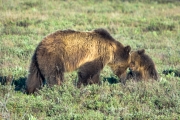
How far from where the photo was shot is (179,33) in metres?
16.8

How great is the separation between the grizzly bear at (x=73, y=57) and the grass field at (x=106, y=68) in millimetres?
285

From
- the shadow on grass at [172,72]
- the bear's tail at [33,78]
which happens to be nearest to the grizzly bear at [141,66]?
the shadow on grass at [172,72]

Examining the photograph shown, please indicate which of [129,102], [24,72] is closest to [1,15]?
[24,72]

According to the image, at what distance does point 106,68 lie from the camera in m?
10.8

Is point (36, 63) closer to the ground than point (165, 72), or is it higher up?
higher up

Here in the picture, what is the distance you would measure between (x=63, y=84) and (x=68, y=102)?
66 centimetres

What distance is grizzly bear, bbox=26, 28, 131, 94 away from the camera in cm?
767

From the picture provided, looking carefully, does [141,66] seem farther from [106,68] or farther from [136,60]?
[106,68]

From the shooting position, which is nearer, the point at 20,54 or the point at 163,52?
the point at 20,54

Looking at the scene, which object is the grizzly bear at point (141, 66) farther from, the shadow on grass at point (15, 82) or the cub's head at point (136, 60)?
the shadow on grass at point (15, 82)

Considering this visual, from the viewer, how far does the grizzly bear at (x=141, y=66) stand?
30.8 feet

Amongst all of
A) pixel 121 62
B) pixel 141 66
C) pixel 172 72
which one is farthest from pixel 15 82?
pixel 172 72

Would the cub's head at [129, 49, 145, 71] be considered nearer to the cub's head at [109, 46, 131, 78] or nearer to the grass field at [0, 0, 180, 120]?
the cub's head at [109, 46, 131, 78]

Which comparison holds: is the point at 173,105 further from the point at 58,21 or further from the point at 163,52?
the point at 58,21
